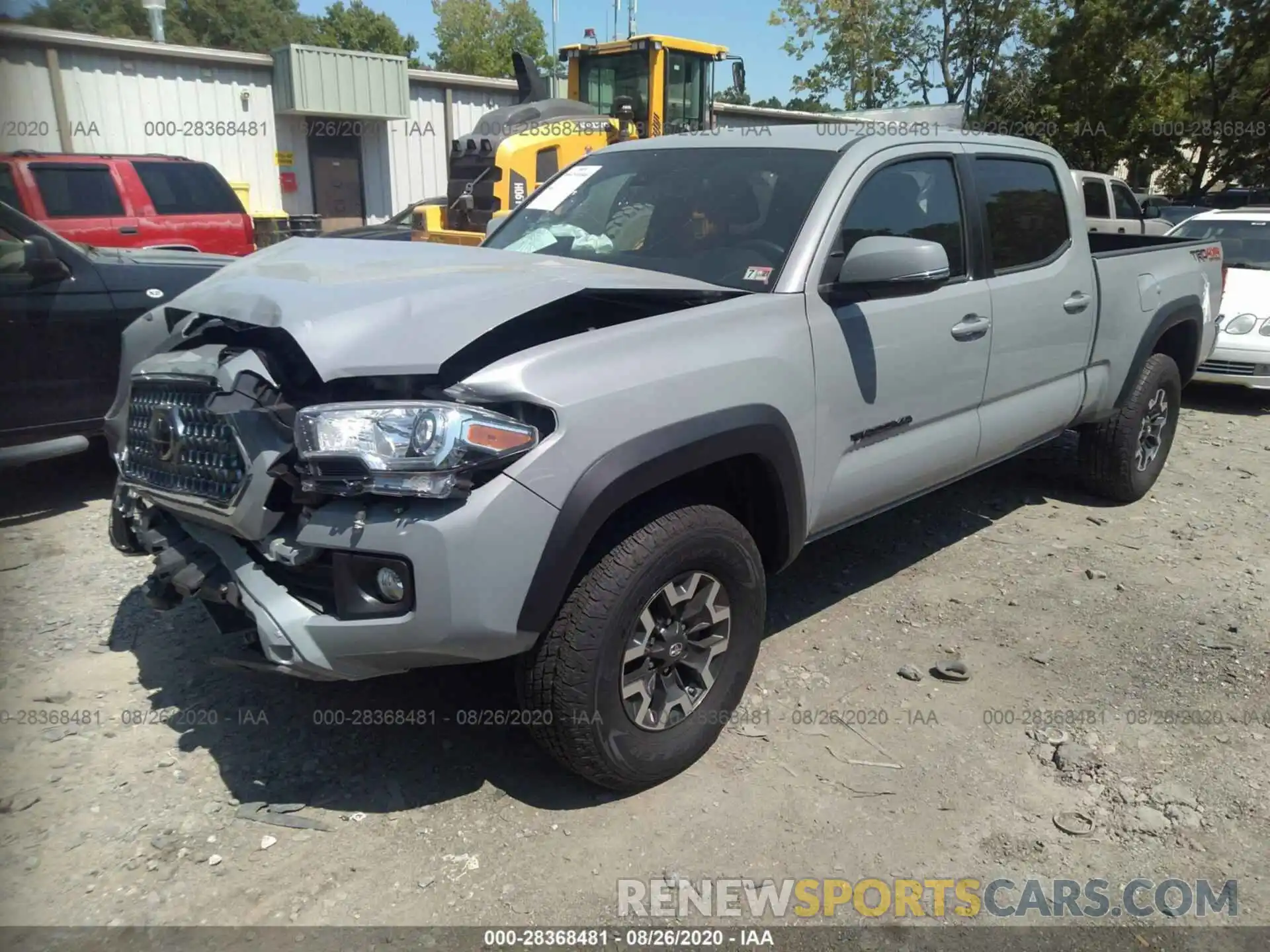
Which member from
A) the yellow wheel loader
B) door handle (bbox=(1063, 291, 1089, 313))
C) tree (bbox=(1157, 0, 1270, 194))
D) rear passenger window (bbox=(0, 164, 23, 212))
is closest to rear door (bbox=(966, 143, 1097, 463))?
door handle (bbox=(1063, 291, 1089, 313))

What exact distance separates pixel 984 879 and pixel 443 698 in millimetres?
1855

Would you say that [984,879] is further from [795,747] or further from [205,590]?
[205,590]

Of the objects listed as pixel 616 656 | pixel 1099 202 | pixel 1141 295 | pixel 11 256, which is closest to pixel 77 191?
pixel 11 256

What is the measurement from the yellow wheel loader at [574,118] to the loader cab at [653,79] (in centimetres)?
1

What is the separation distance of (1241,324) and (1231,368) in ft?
1.46

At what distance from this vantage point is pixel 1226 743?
3260mm

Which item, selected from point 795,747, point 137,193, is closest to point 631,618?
point 795,747

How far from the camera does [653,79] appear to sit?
38.5 feet

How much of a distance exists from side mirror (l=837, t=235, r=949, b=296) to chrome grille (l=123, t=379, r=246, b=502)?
200cm

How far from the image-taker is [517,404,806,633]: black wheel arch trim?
7.91 ft

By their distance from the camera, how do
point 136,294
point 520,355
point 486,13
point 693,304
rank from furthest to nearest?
point 486,13
point 136,294
point 693,304
point 520,355

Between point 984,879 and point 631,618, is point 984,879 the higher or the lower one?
the lower one

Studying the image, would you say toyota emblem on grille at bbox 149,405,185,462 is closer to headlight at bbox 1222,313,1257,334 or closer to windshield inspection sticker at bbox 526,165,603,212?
windshield inspection sticker at bbox 526,165,603,212

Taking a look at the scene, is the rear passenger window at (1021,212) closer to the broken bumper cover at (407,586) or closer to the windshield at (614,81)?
the broken bumper cover at (407,586)
